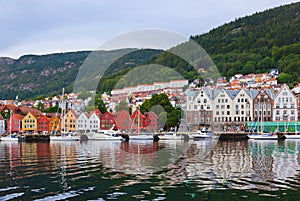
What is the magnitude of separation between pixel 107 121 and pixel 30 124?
17361 millimetres

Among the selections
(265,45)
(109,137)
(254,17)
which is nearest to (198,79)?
(109,137)

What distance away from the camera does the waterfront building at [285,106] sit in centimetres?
7406

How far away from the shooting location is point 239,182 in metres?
16.8

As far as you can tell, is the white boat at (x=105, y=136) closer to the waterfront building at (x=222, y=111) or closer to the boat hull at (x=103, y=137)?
the boat hull at (x=103, y=137)

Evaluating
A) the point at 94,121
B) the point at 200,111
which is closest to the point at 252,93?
the point at 200,111

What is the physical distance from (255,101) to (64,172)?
62.4 metres

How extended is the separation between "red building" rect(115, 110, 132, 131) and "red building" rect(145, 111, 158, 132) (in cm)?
353

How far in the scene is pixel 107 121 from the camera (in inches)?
3351

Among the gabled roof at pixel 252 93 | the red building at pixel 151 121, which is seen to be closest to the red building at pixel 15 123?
the red building at pixel 151 121

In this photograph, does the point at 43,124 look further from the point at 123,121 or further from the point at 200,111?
the point at 200,111

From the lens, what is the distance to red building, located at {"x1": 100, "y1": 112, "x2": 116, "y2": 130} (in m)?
84.1

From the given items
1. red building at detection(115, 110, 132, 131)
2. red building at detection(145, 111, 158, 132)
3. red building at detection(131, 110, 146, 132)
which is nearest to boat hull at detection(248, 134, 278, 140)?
red building at detection(145, 111, 158, 132)

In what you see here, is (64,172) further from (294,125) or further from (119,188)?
(294,125)

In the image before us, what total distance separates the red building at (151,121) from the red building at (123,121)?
353cm
